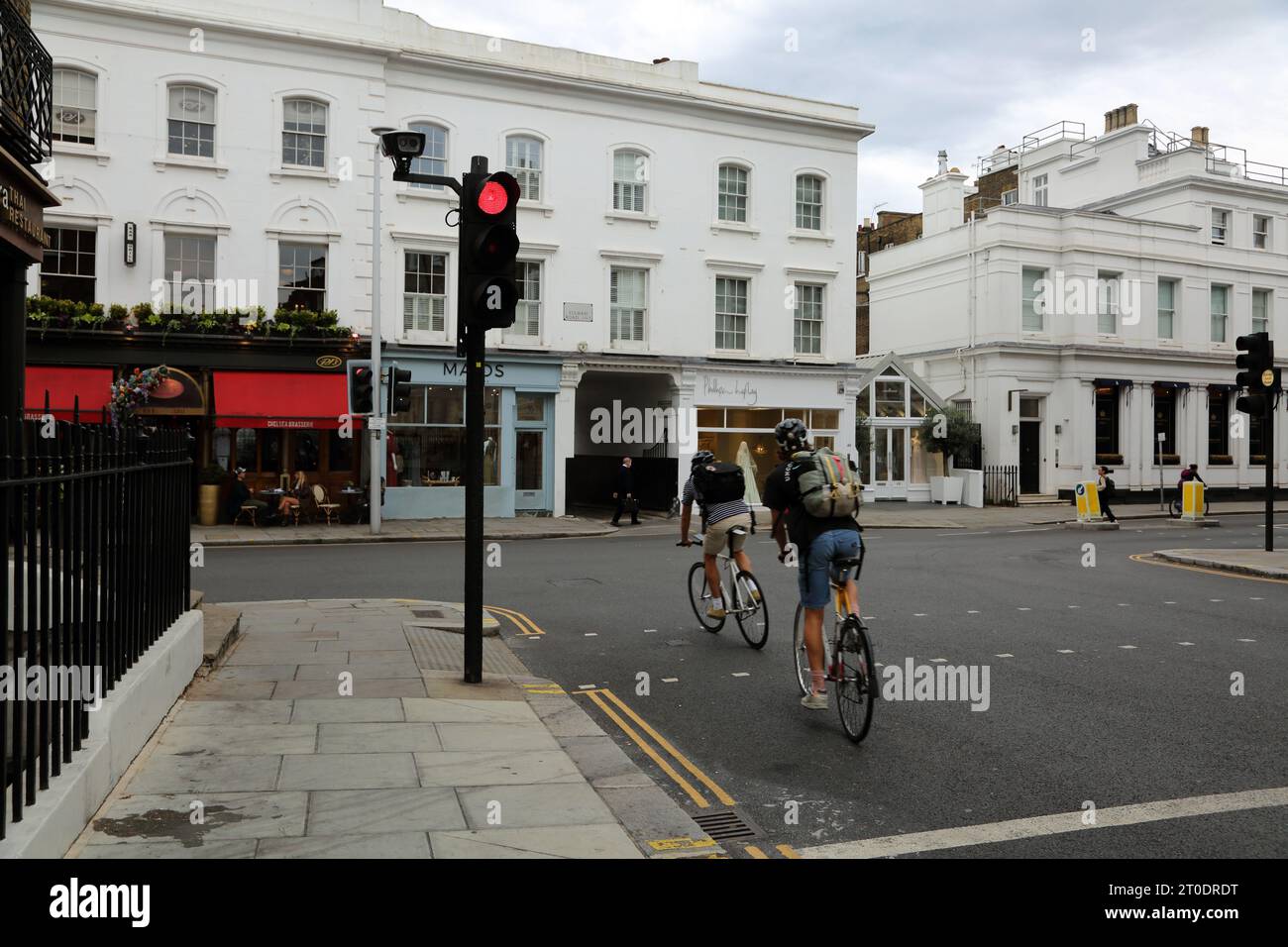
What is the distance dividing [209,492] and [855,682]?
19996 mm

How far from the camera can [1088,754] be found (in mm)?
6133

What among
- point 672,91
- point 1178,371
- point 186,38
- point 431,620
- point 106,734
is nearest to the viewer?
point 106,734

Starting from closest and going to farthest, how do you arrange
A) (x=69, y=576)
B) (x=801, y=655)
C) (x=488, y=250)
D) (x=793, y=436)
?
(x=69, y=576), (x=488, y=250), (x=793, y=436), (x=801, y=655)

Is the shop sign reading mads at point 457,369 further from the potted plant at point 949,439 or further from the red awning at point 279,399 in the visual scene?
the potted plant at point 949,439

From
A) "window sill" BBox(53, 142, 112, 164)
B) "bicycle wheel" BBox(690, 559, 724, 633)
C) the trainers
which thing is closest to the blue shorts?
the trainers

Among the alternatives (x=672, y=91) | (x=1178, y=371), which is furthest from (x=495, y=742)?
(x=1178, y=371)

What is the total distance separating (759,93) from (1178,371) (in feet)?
66.4

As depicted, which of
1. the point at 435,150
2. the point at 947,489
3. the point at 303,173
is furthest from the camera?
the point at 947,489

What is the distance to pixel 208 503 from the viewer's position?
23266mm

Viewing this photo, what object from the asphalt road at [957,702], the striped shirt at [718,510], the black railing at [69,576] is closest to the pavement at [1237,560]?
the asphalt road at [957,702]

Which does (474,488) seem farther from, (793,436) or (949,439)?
(949,439)

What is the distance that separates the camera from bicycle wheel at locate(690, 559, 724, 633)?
10.5 metres

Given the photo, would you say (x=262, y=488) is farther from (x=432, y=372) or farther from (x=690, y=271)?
(x=690, y=271)

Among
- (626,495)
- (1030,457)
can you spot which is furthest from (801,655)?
(1030,457)
